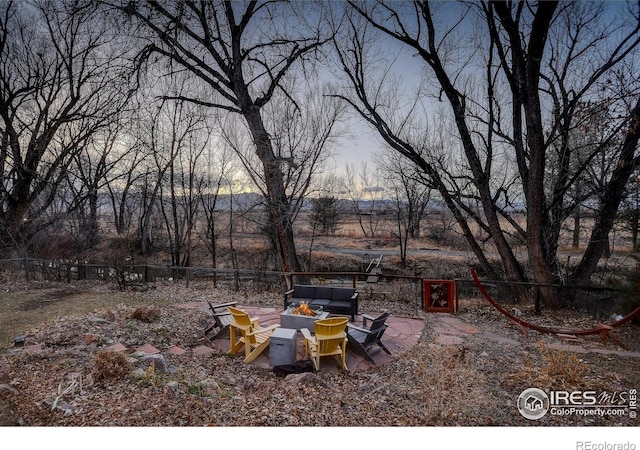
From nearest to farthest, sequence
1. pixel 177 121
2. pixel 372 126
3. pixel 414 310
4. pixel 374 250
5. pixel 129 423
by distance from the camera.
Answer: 1. pixel 129 423
2. pixel 414 310
3. pixel 372 126
4. pixel 177 121
5. pixel 374 250

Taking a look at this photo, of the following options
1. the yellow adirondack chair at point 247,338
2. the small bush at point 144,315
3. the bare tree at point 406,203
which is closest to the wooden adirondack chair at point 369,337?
the yellow adirondack chair at point 247,338

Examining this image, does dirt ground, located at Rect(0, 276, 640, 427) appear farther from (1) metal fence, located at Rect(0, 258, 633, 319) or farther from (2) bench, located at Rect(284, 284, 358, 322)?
(1) metal fence, located at Rect(0, 258, 633, 319)

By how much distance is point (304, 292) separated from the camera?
21.9ft

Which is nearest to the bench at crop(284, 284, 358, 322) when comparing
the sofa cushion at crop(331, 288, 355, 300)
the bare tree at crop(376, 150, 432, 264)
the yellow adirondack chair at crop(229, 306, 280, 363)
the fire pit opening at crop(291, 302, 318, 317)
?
the sofa cushion at crop(331, 288, 355, 300)

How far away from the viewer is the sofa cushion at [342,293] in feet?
20.8

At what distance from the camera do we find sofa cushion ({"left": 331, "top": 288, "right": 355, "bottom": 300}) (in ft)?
20.8

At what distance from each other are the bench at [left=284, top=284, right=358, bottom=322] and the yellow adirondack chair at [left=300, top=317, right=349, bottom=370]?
5.25 feet

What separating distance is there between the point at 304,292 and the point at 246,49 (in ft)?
19.3

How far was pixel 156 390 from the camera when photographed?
3209 mm

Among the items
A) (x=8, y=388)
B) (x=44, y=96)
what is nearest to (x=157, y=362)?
(x=8, y=388)

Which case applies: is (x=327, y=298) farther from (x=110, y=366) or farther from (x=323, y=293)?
(x=110, y=366)
